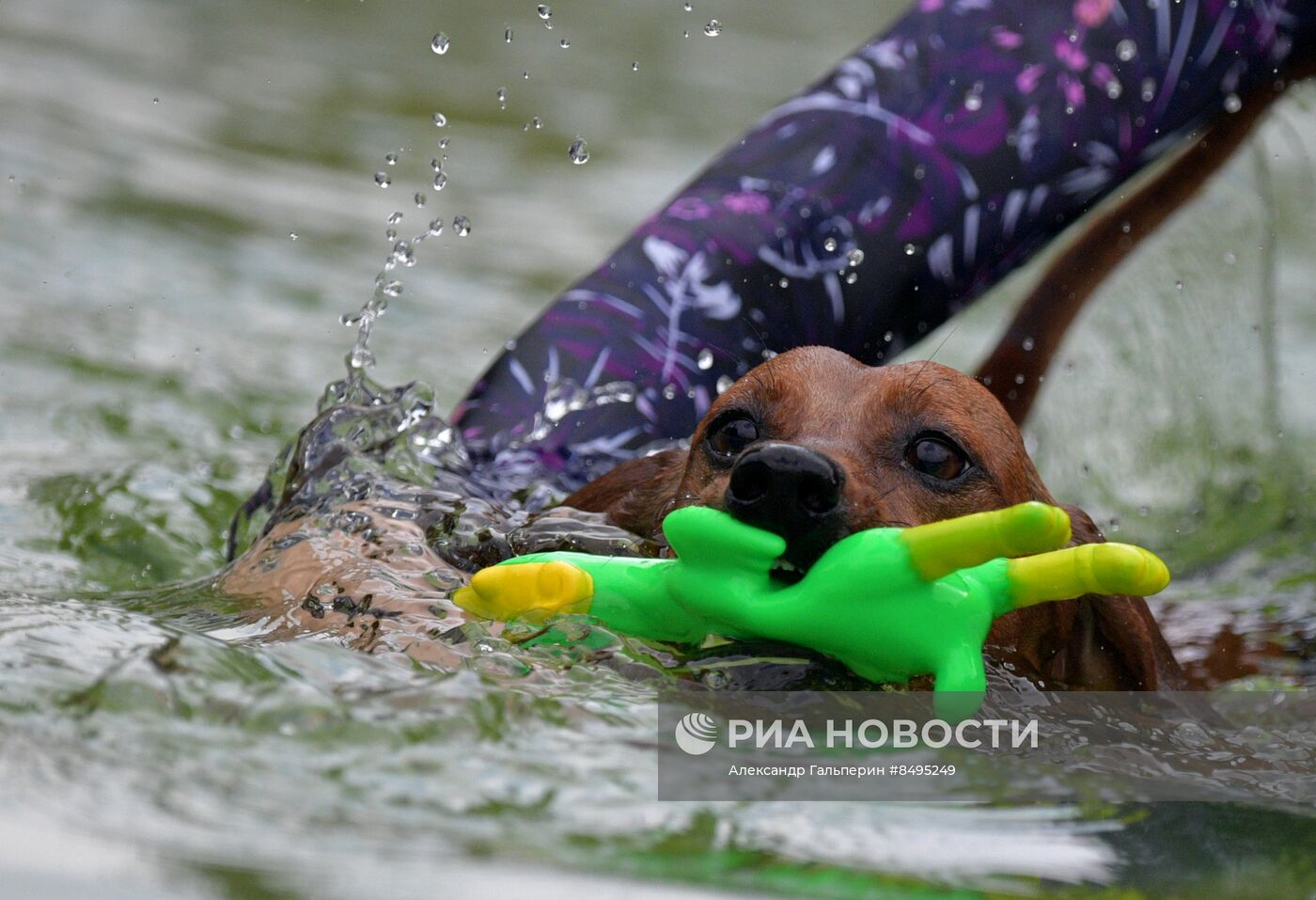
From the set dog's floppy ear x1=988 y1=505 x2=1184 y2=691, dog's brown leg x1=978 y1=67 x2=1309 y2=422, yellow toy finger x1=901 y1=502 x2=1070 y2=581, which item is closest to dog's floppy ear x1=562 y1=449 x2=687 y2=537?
dog's floppy ear x1=988 y1=505 x2=1184 y2=691

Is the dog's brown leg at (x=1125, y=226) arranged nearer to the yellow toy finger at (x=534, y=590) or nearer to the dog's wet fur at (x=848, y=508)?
the dog's wet fur at (x=848, y=508)

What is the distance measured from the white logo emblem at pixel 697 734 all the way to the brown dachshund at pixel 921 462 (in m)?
0.28

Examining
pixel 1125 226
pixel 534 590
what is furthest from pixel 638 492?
pixel 1125 226

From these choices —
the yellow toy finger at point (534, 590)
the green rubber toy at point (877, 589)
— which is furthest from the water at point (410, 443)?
the green rubber toy at point (877, 589)

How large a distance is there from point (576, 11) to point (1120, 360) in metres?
5.57

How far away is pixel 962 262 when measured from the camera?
3334 mm

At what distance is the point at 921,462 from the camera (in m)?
2.35

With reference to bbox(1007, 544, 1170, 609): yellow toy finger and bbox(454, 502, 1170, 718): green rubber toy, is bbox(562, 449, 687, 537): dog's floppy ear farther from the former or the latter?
bbox(1007, 544, 1170, 609): yellow toy finger

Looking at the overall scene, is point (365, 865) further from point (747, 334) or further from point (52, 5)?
point (52, 5)

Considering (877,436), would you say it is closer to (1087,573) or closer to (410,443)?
(1087,573)

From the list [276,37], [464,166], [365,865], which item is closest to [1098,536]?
[365,865]

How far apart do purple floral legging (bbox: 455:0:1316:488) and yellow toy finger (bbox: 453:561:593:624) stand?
1006 millimetres

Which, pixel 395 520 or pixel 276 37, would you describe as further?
pixel 276 37

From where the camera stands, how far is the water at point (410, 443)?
1681 mm
